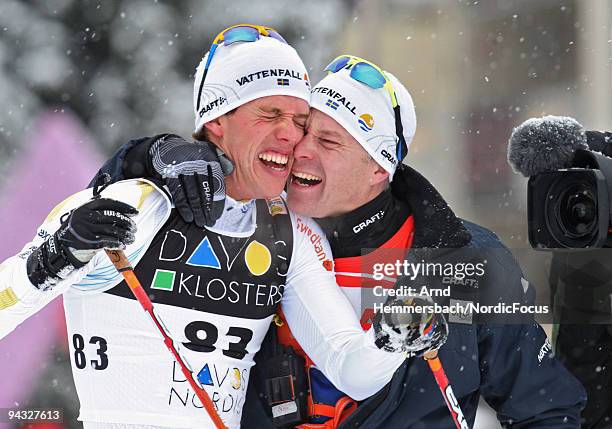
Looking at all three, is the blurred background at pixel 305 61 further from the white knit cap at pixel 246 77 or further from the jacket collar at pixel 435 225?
the white knit cap at pixel 246 77

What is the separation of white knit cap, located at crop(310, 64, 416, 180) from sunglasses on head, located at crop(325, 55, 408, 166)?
1 cm

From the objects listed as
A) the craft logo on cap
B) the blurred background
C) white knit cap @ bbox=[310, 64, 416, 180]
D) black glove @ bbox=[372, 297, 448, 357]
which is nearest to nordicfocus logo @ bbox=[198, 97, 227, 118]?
white knit cap @ bbox=[310, 64, 416, 180]

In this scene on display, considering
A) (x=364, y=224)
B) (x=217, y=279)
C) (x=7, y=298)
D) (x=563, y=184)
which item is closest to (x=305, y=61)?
(x=364, y=224)

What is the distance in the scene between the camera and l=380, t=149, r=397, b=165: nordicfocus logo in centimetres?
295

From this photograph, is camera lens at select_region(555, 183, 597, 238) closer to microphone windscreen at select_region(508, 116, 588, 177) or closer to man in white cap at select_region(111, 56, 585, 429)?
microphone windscreen at select_region(508, 116, 588, 177)

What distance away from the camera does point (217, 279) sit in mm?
2547

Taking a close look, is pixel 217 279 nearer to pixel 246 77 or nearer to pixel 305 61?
pixel 246 77

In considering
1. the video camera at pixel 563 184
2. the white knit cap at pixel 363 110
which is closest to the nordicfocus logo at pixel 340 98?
the white knit cap at pixel 363 110

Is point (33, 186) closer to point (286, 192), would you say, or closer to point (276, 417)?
point (286, 192)

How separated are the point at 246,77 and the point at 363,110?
0.42 meters

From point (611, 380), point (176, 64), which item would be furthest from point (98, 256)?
point (176, 64)

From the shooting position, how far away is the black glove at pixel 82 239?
2115 mm

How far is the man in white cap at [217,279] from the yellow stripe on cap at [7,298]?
6 centimetres

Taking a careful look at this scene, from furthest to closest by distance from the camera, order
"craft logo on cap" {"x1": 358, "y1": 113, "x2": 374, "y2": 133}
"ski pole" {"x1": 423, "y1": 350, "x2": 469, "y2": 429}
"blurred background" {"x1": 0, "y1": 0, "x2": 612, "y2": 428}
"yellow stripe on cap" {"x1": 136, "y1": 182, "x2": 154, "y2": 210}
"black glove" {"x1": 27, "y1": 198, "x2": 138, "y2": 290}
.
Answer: "blurred background" {"x1": 0, "y1": 0, "x2": 612, "y2": 428} < "craft logo on cap" {"x1": 358, "y1": 113, "x2": 374, "y2": 133} < "ski pole" {"x1": 423, "y1": 350, "x2": 469, "y2": 429} < "yellow stripe on cap" {"x1": 136, "y1": 182, "x2": 154, "y2": 210} < "black glove" {"x1": 27, "y1": 198, "x2": 138, "y2": 290}
